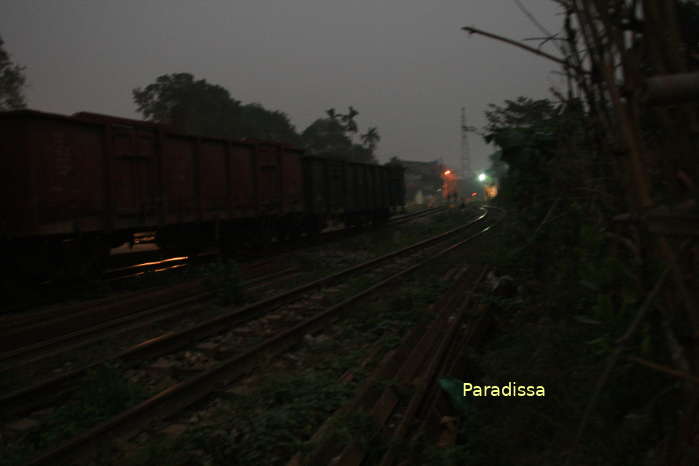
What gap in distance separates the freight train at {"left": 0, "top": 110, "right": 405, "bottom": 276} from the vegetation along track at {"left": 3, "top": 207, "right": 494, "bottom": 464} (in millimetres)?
3789

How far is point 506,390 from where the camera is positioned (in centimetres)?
348

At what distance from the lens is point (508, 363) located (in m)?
3.88

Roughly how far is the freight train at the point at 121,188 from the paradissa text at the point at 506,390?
24.8 feet

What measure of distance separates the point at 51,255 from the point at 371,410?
751cm

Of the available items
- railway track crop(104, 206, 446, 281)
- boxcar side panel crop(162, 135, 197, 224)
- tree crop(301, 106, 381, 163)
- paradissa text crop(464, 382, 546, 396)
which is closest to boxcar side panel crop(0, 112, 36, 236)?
railway track crop(104, 206, 446, 281)

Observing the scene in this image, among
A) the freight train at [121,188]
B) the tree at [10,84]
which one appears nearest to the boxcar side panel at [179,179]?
the freight train at [121,188]

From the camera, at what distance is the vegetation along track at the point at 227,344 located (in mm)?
3941

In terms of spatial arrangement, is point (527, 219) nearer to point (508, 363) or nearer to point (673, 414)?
point (508, 363)

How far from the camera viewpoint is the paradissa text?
10.3ft

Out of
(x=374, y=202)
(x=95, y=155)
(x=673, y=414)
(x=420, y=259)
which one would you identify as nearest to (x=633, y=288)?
(x=673, y=414)

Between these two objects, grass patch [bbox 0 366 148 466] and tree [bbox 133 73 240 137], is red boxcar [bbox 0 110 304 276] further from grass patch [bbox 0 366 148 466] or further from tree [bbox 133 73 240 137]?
tree [bbox 133 73 240 137]

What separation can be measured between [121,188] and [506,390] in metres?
8.56

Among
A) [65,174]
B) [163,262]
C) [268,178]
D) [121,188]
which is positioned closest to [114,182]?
[121,188]

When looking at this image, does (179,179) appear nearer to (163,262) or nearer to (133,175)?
(133,175)
